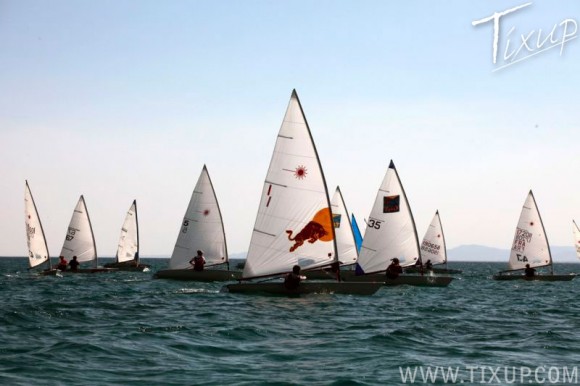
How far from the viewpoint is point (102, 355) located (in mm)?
16344

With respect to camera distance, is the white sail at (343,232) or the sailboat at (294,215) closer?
the sailboat at (294,215)

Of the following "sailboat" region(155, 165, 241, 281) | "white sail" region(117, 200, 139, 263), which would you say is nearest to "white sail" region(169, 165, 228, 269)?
"sailboat" region(155, 165, 241, 281)

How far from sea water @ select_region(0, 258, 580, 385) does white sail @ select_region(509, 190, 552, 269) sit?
75.2 ft

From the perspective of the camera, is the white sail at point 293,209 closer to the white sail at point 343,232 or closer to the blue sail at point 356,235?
the white sail at point 343,232

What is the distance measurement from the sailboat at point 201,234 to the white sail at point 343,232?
6.80m

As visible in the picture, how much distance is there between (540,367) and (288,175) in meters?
15.6

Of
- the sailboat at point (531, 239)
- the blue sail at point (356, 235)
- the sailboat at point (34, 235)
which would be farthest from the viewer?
the blue sail at point (356, 235)

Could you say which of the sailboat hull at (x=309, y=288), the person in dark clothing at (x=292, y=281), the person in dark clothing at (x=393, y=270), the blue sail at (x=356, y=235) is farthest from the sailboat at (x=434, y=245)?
the person in dark clothing at (x=292, y=281)

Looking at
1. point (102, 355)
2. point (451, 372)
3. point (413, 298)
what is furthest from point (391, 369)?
point (413, 298)

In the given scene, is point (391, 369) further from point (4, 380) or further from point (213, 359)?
point (4, 380)

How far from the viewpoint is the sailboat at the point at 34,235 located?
55344mm

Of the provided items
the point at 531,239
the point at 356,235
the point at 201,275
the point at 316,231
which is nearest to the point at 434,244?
the point at 356,235
